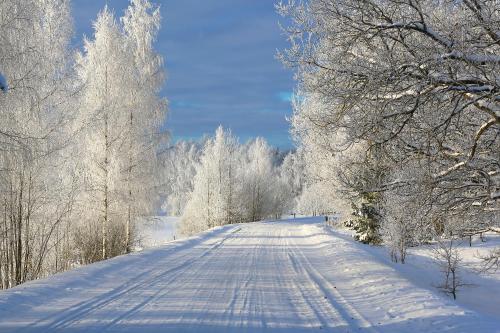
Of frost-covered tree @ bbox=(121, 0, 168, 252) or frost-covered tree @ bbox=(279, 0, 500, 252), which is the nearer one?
frost-covered tree @ bbox=(279, 0, 500, 252)

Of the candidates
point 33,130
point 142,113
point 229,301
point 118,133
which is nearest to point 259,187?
point 142,113

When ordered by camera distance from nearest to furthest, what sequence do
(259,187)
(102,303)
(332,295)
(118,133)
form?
(102,303), (332,295), (118,133), (259,187)

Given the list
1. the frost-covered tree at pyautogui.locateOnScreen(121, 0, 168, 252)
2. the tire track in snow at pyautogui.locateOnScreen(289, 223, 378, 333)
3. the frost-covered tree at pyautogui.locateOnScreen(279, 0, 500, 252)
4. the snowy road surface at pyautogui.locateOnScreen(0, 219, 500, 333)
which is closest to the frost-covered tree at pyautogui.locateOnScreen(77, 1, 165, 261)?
the frost-covered tree at pyautogui.locateOnScreen(121, 0, 168, 252)

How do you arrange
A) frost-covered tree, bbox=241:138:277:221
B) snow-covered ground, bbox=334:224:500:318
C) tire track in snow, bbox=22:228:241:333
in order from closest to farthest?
1. tire track in snow, bbox=22:228:241:333
2. snow-covered ground, bbox=334:224:500:318
3. frost-covered tree, bbox=241:138:277:221

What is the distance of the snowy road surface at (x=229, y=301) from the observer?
21.7 feet

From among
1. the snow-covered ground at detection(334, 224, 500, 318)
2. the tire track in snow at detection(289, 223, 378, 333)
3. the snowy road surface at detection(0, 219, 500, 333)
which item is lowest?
the snow-covered ground at detection(334, 224, 500, 318)

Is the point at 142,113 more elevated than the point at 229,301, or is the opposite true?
the point at 142,113

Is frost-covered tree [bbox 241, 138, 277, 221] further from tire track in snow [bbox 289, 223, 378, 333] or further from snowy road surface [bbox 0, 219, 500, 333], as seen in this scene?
snowy road surface [bbox 0, 219, 500, 333]

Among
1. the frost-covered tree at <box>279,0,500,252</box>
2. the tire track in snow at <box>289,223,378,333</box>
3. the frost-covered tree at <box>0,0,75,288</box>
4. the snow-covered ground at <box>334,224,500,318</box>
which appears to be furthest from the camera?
the snow-covered ground at <box>334,224,500,318</box>

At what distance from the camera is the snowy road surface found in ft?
21.7

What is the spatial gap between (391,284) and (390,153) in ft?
13.2

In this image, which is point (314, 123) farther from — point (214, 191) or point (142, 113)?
point (214, 191)

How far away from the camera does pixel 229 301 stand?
27.5ft

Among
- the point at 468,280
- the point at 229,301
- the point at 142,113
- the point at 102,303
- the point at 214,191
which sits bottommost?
the point at 468,280
